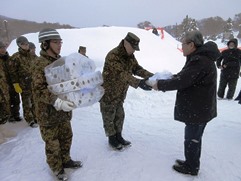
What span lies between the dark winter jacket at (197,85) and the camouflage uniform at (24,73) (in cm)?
312

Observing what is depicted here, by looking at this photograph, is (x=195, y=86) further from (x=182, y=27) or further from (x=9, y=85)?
(x=182, y=27)

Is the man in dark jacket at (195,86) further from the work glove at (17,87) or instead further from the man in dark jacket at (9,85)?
the man in dark jacket at (9,85)

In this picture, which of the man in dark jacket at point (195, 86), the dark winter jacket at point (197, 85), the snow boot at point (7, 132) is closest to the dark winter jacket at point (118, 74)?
the man in dark jacket at point (195, 86)

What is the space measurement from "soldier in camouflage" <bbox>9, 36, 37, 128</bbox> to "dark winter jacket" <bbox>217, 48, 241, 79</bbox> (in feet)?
17.7

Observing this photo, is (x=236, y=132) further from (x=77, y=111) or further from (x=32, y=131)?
(x=32, y=131)

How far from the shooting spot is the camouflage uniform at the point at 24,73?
4602 mm

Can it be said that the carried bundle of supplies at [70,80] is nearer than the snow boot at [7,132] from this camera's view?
Yes

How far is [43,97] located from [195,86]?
1.78 m

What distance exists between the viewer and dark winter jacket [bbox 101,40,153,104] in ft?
10.7

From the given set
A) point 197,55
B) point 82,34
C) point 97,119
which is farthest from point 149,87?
point 82,34

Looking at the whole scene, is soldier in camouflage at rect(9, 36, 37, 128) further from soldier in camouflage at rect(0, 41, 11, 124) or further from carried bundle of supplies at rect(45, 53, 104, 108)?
carried bundle of supplies at rect(45, 53, 104, 108)

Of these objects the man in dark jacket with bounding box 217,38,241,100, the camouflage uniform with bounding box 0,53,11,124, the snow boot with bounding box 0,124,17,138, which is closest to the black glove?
the snow boot with bounding box 0,124,17,138

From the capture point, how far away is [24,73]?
15.4ft

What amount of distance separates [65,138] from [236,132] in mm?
3328
